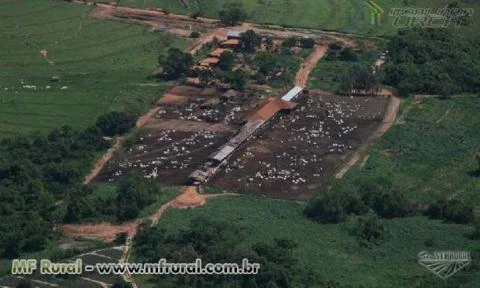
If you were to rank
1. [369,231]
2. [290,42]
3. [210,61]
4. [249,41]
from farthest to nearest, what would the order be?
[290,42] < [249,41] < [210,61] < [369,231]

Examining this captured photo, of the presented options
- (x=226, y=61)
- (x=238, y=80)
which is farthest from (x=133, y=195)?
(x=226, y=61)

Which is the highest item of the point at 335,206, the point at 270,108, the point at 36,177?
the point at 335,206

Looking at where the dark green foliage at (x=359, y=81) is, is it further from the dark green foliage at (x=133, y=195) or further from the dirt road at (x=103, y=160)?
the dark green foliage at (x=133, y=195)

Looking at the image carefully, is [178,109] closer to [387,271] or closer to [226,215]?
[226,215]

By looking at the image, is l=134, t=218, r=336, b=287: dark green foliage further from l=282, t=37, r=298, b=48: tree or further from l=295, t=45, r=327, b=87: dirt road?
l=282, t=37, r=298, b=48: tree

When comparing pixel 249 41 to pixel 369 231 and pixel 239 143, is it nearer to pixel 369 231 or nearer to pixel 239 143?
pixel 239 143

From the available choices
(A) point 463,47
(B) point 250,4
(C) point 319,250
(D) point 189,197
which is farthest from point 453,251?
(B) point 250,4
